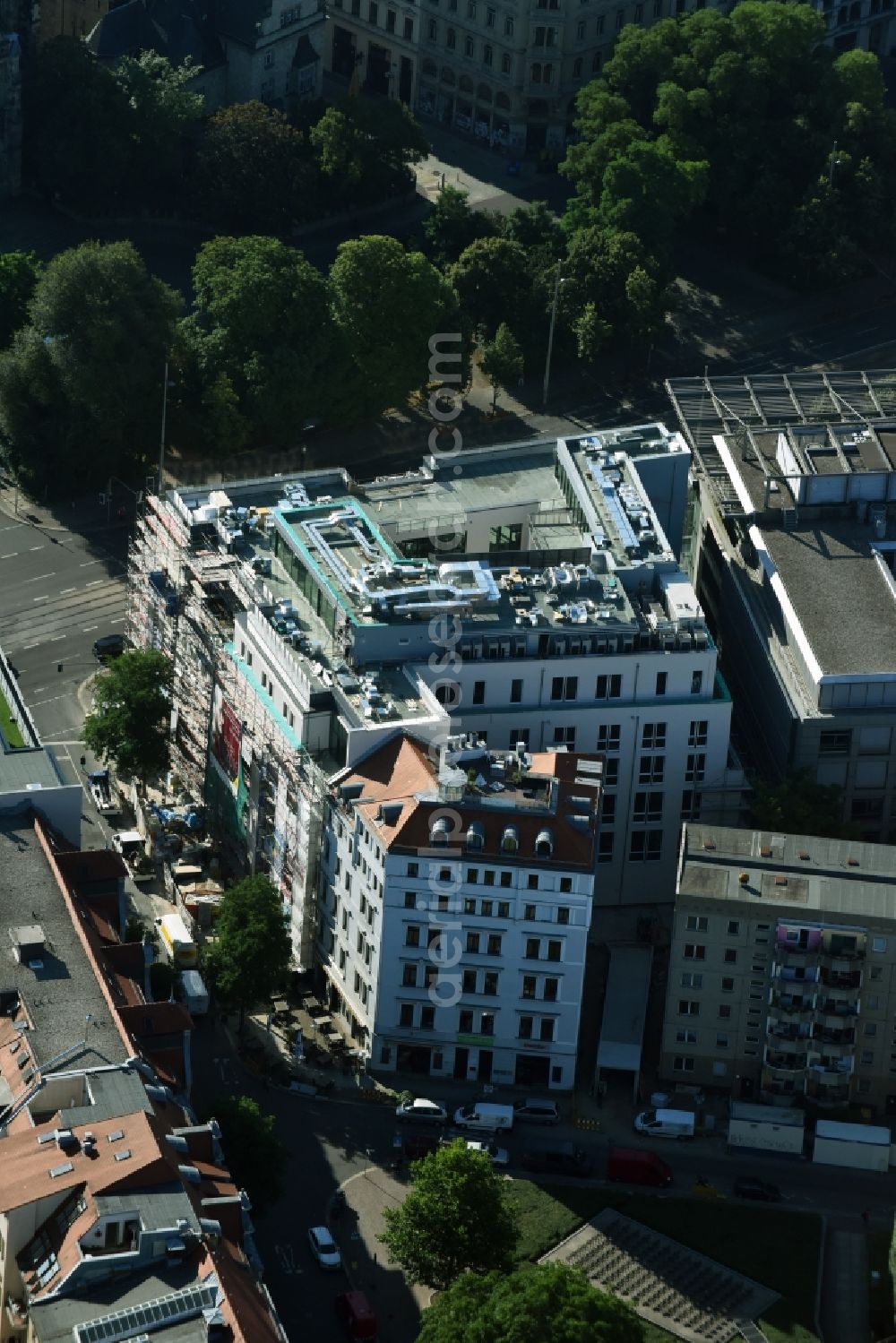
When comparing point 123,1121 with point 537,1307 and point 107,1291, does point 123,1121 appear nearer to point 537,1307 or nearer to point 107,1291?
point 107,1291

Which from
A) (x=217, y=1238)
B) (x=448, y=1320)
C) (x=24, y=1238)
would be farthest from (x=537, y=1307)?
(x=24, y=1238)

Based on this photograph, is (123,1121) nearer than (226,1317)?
No

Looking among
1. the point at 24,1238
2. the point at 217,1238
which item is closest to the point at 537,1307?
the point at 217,1238

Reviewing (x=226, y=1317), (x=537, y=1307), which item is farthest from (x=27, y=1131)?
(x=537, y=1307)

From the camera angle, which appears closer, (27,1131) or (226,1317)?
(226,1317)

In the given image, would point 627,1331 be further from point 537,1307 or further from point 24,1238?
point 24,1238

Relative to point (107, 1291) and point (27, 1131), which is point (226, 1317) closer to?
point (107, 1291)
